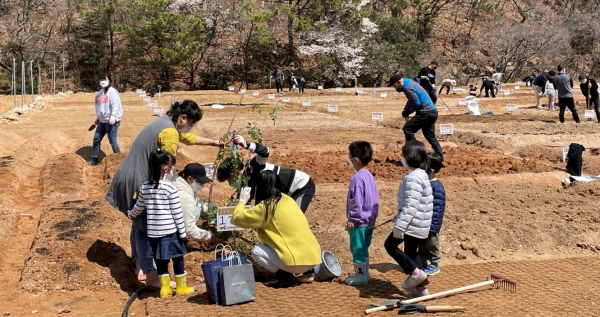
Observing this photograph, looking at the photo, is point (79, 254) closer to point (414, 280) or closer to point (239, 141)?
point (239, 141)

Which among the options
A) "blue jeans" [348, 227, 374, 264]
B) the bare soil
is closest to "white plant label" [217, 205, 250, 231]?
the bare soil

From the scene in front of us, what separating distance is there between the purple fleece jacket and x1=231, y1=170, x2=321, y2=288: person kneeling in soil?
457 millimetres

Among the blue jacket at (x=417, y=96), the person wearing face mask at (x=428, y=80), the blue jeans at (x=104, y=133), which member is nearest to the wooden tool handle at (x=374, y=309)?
the blue jacket at (x=417, y=96)

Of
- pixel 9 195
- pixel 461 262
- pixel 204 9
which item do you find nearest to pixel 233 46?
pixel 204 9

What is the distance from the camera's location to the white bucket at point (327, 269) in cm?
589

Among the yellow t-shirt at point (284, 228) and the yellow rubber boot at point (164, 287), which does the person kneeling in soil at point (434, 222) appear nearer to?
the yellow t-shirt at point (284, 228)

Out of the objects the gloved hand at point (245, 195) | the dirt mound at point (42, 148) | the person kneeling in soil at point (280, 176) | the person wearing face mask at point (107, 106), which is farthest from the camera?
the dirt mound at point (42, 148)

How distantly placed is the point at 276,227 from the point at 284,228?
0.07 meters

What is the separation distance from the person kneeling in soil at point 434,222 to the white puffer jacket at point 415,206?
55 cm

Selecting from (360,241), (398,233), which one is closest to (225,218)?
(360,241)

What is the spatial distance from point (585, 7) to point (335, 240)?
60983mm

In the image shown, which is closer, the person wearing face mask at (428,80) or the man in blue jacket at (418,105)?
the man in blue jacket at (418,105)

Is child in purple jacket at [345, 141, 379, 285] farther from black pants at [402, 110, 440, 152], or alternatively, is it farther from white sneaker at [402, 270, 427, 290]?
black pants at [402, 110, 440, 152]

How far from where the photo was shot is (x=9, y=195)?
31.3 feet
